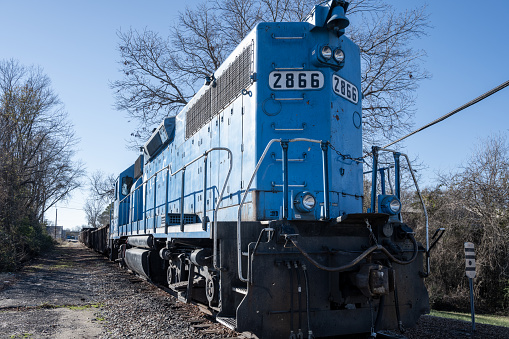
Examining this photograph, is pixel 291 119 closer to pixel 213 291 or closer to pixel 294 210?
pixel 294 210

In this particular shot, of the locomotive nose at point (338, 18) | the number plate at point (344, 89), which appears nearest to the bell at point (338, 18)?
the locomotive nose at point (338, 18)

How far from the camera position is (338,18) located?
5.12m

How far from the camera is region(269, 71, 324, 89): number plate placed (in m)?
5.22

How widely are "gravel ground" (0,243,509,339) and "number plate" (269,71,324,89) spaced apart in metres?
3.08

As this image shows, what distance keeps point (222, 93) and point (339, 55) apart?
200cm

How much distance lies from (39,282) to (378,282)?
31.8 feet

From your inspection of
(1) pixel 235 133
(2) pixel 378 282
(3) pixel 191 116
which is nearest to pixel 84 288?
(3) pixel 191 116

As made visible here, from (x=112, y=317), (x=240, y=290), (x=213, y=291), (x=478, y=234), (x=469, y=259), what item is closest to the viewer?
(x=240, y=290)

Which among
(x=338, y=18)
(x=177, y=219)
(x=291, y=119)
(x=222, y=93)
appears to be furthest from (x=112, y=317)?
(x=338, y=18)

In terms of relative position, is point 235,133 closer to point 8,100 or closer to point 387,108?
point 387,108

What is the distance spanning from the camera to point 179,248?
22.9 feet

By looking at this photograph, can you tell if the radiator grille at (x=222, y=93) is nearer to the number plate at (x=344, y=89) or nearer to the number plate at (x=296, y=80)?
the number plate at (x=296, y=80)

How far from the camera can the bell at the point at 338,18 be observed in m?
5.14

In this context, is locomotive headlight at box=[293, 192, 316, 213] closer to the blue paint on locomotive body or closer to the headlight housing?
the blue paint on locomotive body
